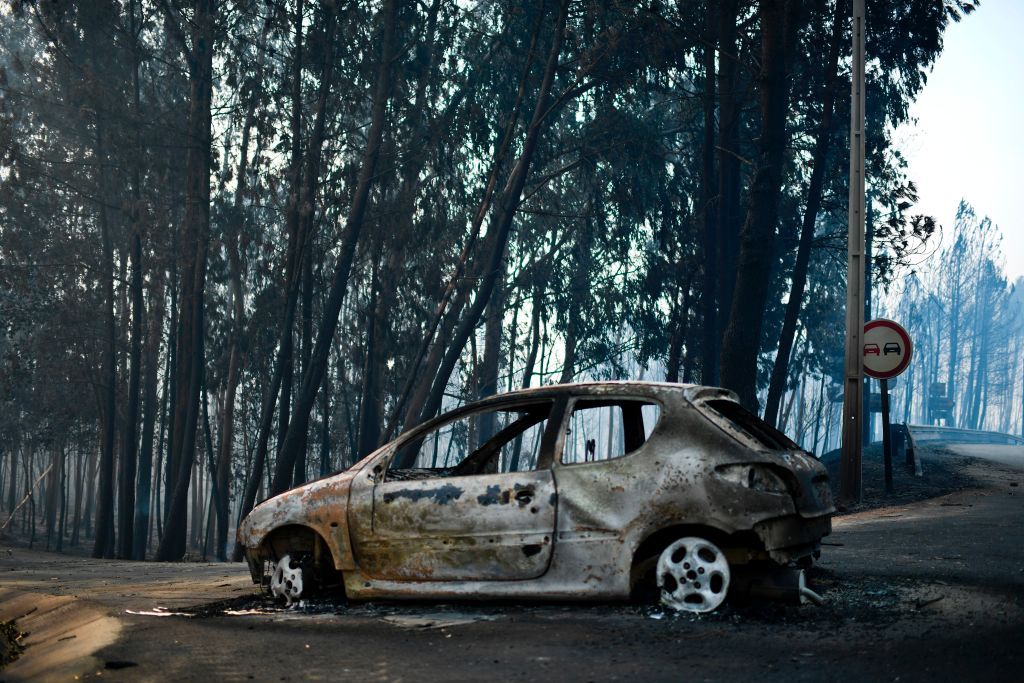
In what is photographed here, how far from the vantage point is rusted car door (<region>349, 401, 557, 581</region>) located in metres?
7.20

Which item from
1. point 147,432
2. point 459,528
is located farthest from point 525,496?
point 147,432

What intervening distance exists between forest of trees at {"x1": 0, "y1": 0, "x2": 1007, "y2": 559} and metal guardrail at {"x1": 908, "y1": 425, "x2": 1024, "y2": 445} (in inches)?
618

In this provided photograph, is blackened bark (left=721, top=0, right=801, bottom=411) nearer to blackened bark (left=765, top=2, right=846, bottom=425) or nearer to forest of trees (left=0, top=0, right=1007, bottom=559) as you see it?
forest of trees (left=0, top=0, right=1007, bottom=559)

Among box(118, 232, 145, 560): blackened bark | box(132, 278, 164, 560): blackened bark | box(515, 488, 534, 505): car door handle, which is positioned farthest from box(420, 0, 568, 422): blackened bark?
box(515, 488, 534, 505): car door handle

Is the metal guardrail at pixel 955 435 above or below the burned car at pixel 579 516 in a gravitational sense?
above

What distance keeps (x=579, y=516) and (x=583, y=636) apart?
32.6 inches

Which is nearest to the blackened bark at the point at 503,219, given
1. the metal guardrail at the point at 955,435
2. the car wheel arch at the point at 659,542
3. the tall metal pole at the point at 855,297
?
the tall metal pole at the point at 855,297

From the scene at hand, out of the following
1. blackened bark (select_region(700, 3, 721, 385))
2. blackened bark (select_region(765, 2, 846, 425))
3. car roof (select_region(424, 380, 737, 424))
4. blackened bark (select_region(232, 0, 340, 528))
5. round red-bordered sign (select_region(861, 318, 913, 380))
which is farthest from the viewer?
blackened bark (select_region(700, 3, 721, 385))

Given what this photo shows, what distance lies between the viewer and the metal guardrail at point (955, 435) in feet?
156

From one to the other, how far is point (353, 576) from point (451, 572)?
753mm

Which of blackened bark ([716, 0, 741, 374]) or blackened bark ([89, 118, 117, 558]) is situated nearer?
blackened bark ([716, 0, 741, 374])

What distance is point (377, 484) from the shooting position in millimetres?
7773

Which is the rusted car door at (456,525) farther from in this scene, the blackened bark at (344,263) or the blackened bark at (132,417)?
the blackened bark at (132,417)

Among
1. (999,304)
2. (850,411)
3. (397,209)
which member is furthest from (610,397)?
(999,304)
